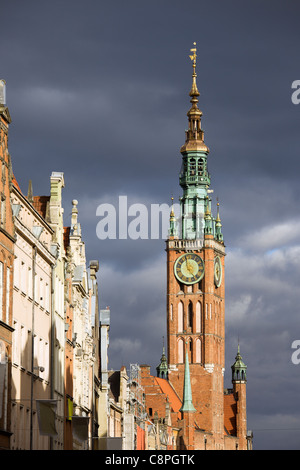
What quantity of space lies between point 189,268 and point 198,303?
18.4 ft

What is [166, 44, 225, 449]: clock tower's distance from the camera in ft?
616

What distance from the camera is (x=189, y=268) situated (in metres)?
192

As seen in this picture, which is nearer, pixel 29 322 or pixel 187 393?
pixel 29 322

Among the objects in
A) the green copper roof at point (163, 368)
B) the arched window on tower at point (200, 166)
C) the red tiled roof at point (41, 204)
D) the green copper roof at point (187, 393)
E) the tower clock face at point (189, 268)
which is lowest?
the red tiled roof at point (41, 204)

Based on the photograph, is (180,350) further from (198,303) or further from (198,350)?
(198,303)

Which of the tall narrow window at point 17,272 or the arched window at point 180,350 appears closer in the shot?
→ the tall narrow window at point 17,272

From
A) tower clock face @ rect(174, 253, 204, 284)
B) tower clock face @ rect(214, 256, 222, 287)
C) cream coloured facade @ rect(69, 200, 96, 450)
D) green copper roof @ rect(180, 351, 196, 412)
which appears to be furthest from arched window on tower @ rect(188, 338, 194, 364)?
cream coloured facade @ rect(69, 200, 96, 450)

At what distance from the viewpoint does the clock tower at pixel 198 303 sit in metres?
188

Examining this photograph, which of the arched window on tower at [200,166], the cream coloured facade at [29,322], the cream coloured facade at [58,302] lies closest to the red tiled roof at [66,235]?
the cream coloured facade at [58,302]

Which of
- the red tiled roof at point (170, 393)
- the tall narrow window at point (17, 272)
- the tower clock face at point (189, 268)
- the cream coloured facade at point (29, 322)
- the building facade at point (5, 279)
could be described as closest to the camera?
the building facade at point (5, 279)

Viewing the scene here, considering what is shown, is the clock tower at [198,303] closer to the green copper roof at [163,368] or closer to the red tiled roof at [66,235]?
the green copper roof at [163,368]

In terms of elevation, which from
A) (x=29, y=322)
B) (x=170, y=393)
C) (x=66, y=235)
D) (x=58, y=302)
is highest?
(x=170, y=393)

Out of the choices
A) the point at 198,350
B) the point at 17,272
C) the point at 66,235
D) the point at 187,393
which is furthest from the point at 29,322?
the point at 198,350
